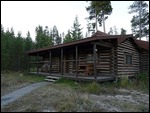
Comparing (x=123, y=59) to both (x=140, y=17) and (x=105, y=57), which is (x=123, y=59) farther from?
(x=140, y=17)

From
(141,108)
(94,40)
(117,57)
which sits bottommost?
(141,108)

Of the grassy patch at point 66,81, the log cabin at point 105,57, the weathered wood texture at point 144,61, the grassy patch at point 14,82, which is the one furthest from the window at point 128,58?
the grassy patch at point 14,82

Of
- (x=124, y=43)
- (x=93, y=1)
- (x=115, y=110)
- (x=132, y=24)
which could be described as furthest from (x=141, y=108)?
(x=132, y=24)

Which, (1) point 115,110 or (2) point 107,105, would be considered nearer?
(1) point 115,110

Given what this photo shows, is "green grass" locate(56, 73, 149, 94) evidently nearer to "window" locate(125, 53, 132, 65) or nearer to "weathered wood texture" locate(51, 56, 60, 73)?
"window" locate(125, 53, 132, 65)

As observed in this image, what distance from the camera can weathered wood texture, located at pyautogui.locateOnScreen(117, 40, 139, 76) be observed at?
15.2m

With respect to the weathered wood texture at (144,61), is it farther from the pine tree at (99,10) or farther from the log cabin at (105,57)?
the pine tree at (99,10)

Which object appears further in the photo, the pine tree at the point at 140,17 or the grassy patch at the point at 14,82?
the pine tree at the point at 140,17

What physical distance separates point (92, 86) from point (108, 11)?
2158 cm

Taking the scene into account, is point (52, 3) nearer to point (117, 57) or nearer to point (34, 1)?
point (34, 1)

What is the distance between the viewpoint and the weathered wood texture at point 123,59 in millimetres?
15211

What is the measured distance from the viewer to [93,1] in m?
29.5

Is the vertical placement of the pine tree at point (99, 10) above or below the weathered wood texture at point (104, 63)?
above

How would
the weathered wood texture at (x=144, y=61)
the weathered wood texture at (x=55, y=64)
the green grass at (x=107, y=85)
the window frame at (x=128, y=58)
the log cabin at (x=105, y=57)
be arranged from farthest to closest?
1. the weathered wood texture at (x=55, y=64)
2. the weathered wood texture at (x=144, y=61)
3. the window frame at (x=128, y=58)
4. the log cabin at (x=105, y=57)
5. the green grass at (x=107, y=85)
